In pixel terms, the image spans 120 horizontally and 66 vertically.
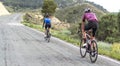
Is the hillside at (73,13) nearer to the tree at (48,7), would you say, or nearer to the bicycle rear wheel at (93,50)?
the tree at (48,7)

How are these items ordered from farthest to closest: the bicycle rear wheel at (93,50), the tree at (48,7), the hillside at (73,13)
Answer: the hillside at (73,13) → the tree at (48,7) → the bicycle rear wheel at (93,50)

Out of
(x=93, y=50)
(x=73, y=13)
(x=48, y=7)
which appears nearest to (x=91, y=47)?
(x=93, y=50)

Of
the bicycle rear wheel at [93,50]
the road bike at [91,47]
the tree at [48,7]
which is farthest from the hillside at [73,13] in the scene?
the bicycle rear wheel at [93,50]

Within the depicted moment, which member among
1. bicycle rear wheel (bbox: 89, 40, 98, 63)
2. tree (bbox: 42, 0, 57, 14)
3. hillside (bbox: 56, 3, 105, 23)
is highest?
bicycle rear wheel (bbox: 89, 40, 98, 63)

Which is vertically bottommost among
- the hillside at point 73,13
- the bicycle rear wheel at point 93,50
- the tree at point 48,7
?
the hillside at point 73,13

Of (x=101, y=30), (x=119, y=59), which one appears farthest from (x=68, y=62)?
(x=101, y=30)

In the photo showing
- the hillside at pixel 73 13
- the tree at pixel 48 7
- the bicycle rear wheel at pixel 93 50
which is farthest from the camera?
the hillside at pixel 73 13

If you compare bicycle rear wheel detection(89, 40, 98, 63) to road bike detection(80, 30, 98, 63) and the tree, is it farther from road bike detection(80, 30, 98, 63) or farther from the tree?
the tree

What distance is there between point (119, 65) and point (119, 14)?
4432 cm

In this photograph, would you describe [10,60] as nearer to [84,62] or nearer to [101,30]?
[84,62]

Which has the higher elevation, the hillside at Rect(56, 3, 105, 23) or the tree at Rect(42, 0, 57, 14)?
the tree at Rect(42, 0, 57, 14)

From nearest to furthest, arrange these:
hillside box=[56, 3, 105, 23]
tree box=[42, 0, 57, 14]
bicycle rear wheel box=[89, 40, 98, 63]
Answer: bicycle rear wheel box=[89, 40, 98, 63] < tree box=[42, 0, 57, 14] < hillside box=[56, 3, 105, 23]

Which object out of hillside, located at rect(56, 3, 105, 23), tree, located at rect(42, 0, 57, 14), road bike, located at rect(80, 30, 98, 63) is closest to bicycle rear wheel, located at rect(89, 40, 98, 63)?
road bike, located at rect(80, 30, 98, 63)

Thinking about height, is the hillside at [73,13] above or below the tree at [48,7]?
below
